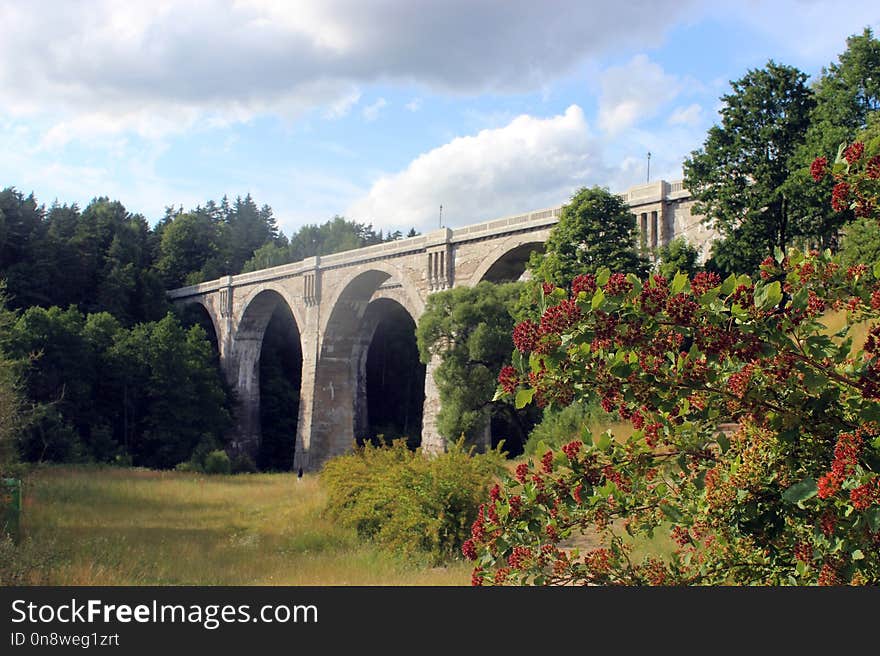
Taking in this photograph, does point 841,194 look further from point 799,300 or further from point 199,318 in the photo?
point 199,318

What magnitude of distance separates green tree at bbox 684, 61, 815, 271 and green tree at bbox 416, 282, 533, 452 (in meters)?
6.23

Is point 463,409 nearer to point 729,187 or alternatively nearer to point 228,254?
point 729,187

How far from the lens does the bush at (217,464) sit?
3488 cm

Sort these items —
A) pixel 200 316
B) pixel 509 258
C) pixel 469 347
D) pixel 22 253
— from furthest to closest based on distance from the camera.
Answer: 1. pixel 200 316
2. pixel 22 253
3. pixel 509 258
4. pixel 469 347

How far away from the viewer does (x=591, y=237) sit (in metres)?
22.2

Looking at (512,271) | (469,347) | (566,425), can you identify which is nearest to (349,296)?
(512,271)

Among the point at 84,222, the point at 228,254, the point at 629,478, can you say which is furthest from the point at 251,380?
the point at 629,478

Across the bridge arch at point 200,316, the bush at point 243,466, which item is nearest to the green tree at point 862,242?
the bush at point 243,466

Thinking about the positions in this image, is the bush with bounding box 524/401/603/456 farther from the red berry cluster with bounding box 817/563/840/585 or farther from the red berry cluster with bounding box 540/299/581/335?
the red berry cluster with bounding box 540/299/581/335

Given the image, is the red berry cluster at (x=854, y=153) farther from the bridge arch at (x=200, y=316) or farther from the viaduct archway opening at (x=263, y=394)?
the bridge arch at (x=200, y=316)

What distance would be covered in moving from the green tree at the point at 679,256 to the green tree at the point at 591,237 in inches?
26.4

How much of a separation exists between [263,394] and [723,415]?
47.5 m

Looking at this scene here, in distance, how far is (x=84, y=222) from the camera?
172 ft

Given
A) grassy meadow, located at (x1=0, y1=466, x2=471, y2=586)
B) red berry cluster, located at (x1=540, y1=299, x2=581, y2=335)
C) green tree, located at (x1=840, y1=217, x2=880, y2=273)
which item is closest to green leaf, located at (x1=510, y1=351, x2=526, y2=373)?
red berry cluster, located at (x1=540, y1=299, x2=581, y2=335)
